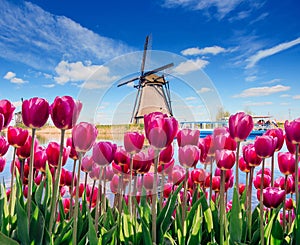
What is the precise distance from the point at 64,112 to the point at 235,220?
1.96ft

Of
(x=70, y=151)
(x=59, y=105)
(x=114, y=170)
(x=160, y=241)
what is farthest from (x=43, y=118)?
(x=160, y=241)

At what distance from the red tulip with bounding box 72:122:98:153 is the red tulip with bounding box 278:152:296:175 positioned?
0.74 m

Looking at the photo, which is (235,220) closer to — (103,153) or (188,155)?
(188,155)

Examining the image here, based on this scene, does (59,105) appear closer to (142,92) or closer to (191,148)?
(191,148)

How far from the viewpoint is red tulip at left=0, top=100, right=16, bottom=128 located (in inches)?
39.8

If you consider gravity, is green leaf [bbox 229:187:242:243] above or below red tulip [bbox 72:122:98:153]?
below

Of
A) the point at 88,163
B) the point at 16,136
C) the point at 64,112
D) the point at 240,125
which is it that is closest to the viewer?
the point at 64,112

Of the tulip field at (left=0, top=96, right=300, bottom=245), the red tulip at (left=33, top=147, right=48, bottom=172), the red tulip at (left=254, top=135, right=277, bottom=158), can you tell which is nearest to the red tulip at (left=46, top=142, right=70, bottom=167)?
the tulip field at (left=0, top=96, right=300, bottom=245)

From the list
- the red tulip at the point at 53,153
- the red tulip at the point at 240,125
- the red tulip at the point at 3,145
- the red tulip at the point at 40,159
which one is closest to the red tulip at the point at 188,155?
the red tulip at the point at 240,125

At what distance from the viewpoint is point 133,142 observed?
95 cm

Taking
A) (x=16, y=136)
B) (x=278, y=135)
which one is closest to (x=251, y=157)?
(x=278, y=135)

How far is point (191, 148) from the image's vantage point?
97 centimetres

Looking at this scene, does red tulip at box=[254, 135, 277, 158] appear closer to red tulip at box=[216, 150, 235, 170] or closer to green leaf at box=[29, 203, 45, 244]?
red tulip at box=[216, 150, 235, 170]

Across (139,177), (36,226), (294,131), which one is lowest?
(36,226)
